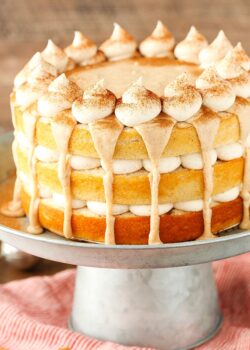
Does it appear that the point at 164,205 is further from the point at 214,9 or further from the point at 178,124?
the point at 214,9

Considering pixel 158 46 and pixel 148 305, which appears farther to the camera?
pixel 158 46

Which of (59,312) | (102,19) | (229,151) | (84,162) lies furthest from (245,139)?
(102,19)

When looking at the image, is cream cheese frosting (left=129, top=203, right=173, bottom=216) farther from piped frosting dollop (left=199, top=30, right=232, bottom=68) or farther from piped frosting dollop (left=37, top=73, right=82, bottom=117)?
piped frosting dollop (left=199, top=30, right=232, bottom=68)

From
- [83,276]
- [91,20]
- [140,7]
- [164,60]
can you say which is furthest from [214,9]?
[83,276]

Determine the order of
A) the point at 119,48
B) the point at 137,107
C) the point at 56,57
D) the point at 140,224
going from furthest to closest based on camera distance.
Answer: the point at 119,48 → the point at 56,57 → the point at 140,224 → the point at 137,107

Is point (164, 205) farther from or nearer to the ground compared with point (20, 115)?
nearer to the ground

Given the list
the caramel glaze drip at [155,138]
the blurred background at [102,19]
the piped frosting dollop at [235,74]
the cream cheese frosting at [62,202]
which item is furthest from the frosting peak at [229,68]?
the blurred background at [102,19]

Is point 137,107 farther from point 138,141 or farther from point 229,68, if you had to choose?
point 229,68
